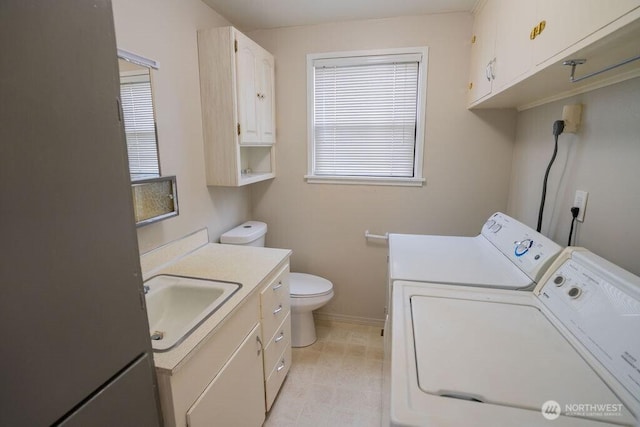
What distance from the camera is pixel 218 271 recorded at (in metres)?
1.63

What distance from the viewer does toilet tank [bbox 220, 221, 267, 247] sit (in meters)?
2.20

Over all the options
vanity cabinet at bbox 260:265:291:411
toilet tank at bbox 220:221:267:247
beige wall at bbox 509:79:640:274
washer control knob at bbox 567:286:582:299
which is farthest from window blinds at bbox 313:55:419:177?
washer control knob at bbox 567:286:582:299

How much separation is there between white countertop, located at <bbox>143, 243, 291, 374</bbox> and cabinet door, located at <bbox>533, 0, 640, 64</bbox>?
144 cm

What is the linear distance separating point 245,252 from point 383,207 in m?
1.15

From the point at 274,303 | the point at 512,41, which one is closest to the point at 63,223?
the point at 274,303

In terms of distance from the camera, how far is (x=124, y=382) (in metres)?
0.77

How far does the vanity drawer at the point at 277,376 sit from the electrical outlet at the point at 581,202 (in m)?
1.69

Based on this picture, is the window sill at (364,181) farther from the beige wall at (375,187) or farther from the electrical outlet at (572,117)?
the electrical outlet at (572,117)

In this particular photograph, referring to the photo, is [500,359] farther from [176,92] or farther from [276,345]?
[176,92]

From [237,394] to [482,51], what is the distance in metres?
2.23

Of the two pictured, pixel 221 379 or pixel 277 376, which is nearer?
pixel 221 379

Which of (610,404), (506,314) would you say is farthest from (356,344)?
(610,404)

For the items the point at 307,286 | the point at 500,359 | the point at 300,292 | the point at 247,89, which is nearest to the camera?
the point at 500,359

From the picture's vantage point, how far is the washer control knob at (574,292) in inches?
40.3
